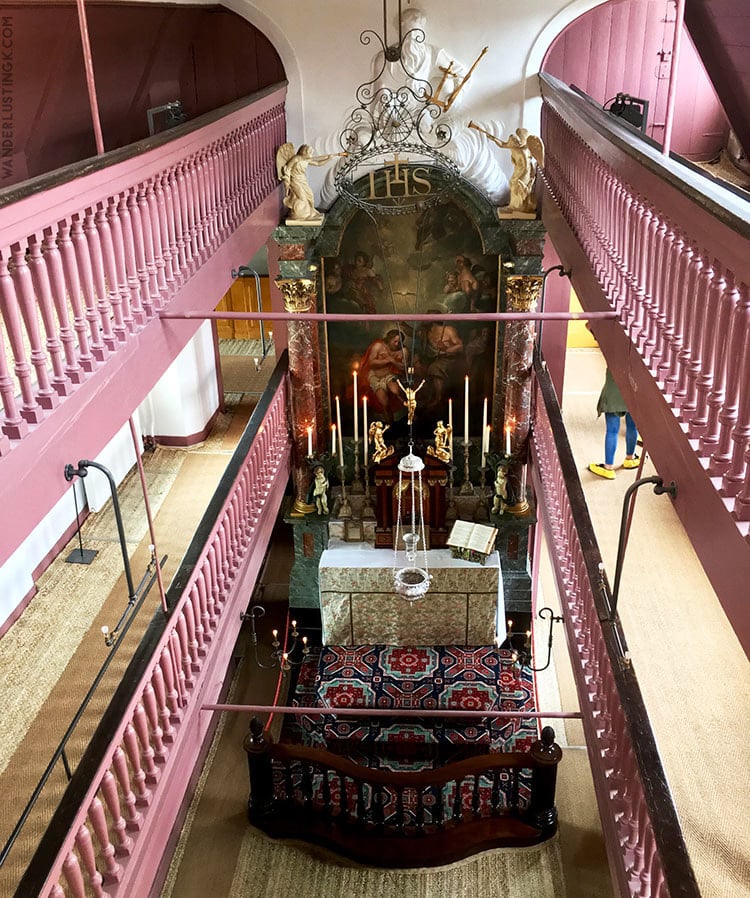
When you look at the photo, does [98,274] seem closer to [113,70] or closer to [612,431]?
[113,70]

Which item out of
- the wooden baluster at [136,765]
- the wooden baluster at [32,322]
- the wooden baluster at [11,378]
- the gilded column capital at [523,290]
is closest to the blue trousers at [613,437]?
the gilded column capital at [523,290]

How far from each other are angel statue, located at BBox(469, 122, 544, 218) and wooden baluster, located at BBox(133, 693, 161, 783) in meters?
6.56

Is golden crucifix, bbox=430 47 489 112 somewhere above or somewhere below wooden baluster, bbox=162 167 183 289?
above

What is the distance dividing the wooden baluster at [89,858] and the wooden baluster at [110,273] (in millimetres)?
2469

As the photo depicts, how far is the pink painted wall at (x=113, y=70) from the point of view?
683 centimetres

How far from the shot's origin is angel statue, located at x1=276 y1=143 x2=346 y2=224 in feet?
30.2

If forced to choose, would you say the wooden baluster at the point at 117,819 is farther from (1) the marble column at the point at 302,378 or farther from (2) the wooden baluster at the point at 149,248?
(1) the marble column at the point at 302,378

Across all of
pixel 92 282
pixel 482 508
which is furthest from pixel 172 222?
pixel 482 508

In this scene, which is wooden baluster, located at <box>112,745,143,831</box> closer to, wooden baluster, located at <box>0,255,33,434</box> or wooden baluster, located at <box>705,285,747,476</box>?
wooden baluster, located at <box>0,255,33,434</box>

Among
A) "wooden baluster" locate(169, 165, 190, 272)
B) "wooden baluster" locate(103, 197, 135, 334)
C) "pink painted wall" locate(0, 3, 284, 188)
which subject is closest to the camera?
"wooden baluster" locate(103, 197, 135, 334)

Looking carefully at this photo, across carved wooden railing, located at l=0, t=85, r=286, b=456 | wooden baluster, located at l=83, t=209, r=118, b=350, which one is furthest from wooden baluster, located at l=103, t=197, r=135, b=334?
wooden baluster, located at l=83, t=209, r=118, b=350

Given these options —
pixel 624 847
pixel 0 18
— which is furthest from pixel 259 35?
pixel 624 847

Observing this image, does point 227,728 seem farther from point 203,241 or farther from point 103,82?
point 103,82

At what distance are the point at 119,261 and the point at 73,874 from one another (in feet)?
10.1
